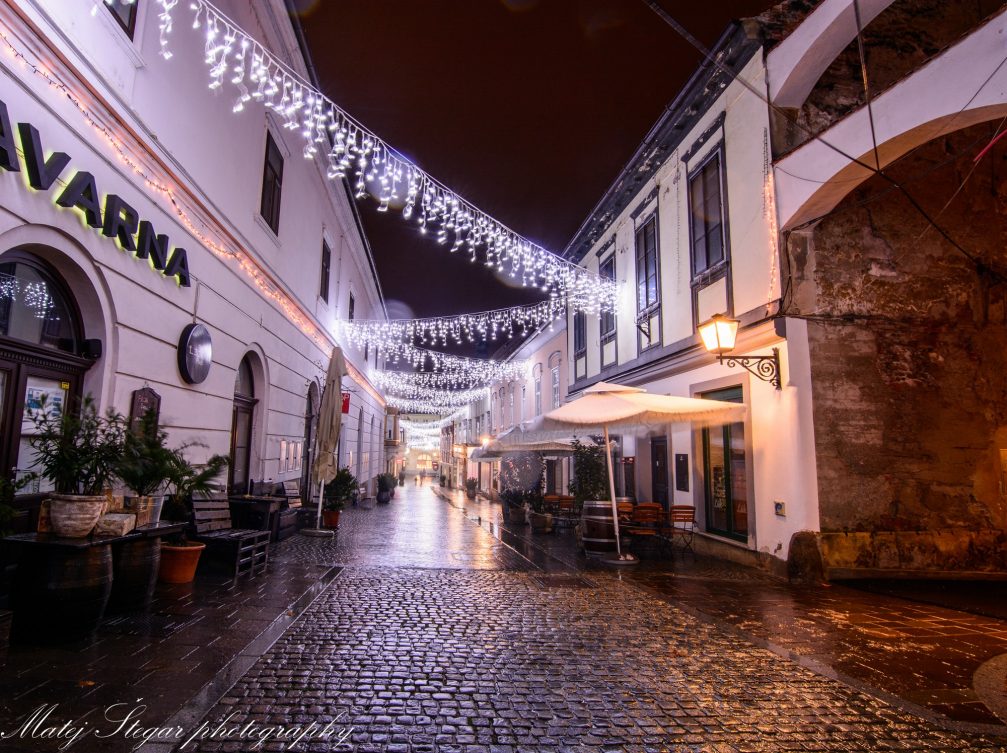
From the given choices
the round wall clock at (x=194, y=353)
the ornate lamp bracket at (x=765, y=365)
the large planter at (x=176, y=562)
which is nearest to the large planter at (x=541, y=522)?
the ornate lamp bracket at (x=765, y=365)

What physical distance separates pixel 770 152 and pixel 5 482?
9.19 m

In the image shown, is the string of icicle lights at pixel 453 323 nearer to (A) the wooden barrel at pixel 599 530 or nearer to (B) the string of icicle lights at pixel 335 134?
(B) the string of icicle lights at pixel 335 134

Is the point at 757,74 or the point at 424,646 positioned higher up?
the point at 757,74

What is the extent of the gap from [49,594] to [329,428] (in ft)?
22.6

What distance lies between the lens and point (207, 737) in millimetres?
2836

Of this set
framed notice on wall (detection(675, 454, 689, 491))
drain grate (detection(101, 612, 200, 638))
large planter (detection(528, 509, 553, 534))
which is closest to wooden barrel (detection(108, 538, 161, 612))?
drain grate (detection(101, 612, 200, 638))

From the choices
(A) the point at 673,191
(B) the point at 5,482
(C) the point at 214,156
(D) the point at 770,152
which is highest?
(A) the point at 673,191

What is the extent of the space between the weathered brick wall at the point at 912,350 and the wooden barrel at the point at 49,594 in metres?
7.68

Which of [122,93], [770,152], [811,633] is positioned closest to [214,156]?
[122,93]

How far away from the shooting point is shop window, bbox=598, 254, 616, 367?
47.7 ft

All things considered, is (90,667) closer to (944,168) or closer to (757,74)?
(757,74)

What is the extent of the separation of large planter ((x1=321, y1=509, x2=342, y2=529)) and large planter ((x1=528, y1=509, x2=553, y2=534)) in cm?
430

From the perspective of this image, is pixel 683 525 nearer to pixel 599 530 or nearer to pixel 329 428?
pixel 599 530

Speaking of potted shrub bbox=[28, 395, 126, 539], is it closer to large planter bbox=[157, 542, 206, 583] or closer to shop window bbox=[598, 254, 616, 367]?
large planter bbox=[157, 542, 206, 583]
